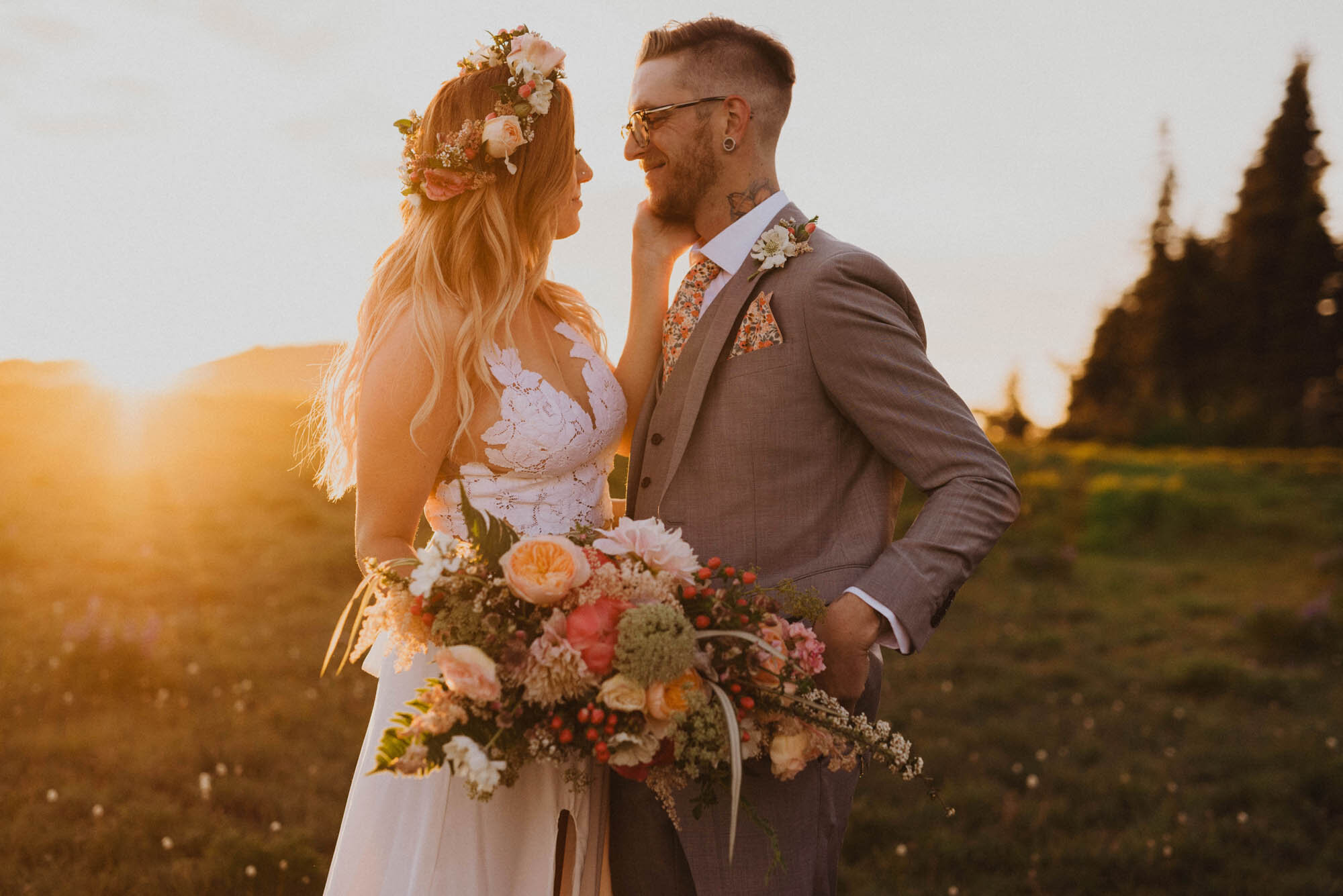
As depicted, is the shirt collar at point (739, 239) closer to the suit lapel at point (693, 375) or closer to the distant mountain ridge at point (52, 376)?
the suit lapel at point (693, 375)

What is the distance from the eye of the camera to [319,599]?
9352mm

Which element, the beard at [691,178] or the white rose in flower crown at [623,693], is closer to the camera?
the white rose in flower crown at [623,693]

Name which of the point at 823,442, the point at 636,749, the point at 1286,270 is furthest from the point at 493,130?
the point at 1286,270

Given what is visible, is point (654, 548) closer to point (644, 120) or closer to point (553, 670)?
point (553, 670)

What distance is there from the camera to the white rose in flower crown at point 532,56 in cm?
310

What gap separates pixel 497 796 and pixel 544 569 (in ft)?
3.15

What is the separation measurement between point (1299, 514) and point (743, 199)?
44.5 ft

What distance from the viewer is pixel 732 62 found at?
3.40 m

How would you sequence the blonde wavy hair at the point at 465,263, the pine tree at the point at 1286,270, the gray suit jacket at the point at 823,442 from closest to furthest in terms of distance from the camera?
1. the gray suit jacket at the point at 823,442
2. the blonde wavy hair at the point at 465,263
3. the pine tree at the point at 1286,270

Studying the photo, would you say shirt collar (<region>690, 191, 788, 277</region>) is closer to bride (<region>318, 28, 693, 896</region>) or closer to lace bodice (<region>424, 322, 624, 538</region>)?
bride (<region>318, 28, 693, 896</region>)

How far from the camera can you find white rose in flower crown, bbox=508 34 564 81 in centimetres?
310

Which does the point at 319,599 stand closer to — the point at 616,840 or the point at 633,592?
the point at 616,840

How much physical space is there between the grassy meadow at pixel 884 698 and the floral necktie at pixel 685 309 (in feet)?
10.6

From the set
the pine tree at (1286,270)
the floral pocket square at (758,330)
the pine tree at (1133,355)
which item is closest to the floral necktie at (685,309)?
the floral pocket square at (758,330)
